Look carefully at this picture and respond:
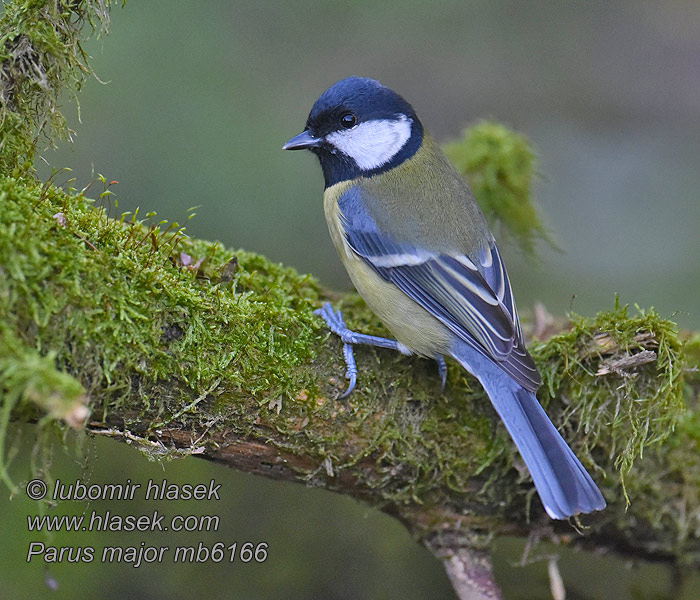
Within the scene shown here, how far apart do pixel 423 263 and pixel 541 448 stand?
Answer: 712 millimetres

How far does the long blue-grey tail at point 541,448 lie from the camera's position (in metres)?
1.98

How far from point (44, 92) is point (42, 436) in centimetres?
96

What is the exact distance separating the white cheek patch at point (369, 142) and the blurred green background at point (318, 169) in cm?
89

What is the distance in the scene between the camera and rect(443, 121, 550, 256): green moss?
3438 mm

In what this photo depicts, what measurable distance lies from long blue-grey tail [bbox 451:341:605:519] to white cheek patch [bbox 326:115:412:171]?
838 millimetres

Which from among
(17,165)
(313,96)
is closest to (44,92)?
(17,165)

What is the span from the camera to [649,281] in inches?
193

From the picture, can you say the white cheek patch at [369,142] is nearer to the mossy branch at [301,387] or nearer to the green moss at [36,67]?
the mossy branch at [301,387]

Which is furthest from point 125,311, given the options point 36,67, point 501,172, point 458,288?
point 501,172

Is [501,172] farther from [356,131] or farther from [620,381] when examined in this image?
[620,381]

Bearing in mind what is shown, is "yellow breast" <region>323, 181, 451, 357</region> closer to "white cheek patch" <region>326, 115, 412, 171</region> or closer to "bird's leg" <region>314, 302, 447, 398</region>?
"bird's leg" <region>314, 302, 447, 398</region>

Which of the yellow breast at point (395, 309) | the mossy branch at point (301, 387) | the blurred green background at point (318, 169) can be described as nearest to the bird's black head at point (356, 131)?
the yellow breast at point (395, 309)

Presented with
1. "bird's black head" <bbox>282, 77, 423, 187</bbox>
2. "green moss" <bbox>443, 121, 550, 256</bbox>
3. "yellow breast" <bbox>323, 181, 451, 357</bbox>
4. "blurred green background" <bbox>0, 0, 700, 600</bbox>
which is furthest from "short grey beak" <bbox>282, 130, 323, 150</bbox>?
"green moss" <bbox>443, 121, 550, 256</bbox>

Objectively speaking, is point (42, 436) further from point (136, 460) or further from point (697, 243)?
point (697, 243)
